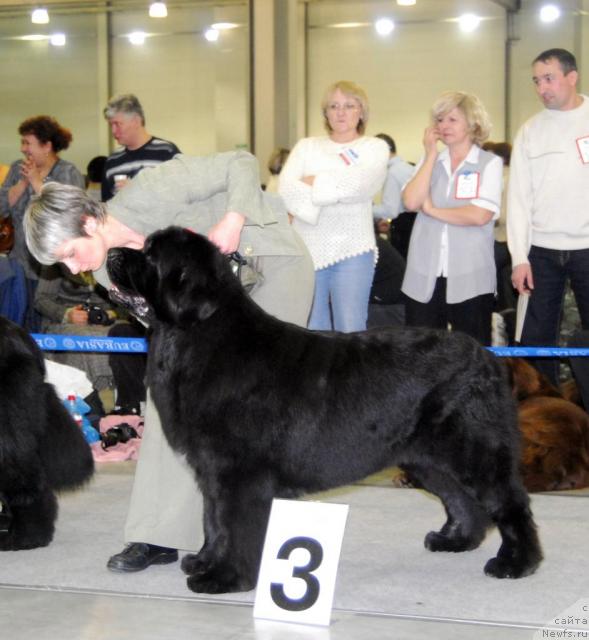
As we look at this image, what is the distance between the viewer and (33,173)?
710 cm

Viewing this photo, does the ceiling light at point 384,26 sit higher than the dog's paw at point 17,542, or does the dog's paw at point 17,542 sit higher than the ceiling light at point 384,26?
the ceiling light at point 384,26

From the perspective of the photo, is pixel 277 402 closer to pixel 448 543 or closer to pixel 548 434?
pixel 448 543

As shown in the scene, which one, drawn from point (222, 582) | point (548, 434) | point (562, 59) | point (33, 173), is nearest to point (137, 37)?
point (33, 173)

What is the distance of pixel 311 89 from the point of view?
13625 mm

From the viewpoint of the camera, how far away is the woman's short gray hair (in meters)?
3.08

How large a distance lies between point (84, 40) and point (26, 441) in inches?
440

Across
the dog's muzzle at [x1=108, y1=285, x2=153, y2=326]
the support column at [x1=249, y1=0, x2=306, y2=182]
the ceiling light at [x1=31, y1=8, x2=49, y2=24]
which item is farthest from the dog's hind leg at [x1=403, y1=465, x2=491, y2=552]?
the ceiling light at [x1=31, y1=8, x2=49, y2=24]

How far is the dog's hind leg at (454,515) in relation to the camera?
11.5 ft

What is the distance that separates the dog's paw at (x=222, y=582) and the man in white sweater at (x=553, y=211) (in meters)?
2.48

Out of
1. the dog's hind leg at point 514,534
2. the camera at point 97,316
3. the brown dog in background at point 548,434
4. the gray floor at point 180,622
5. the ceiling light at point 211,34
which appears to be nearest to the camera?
the gray floor at point 180,622

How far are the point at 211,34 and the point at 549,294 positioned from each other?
8824 mm

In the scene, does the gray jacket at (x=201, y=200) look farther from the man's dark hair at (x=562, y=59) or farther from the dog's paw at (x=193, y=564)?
the man's dark hair at (x=562, y=59)

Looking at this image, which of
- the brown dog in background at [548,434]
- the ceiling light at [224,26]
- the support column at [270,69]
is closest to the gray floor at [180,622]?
the brown dog in background at [548,434]

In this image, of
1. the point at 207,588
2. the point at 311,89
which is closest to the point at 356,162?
the point at 207,588
